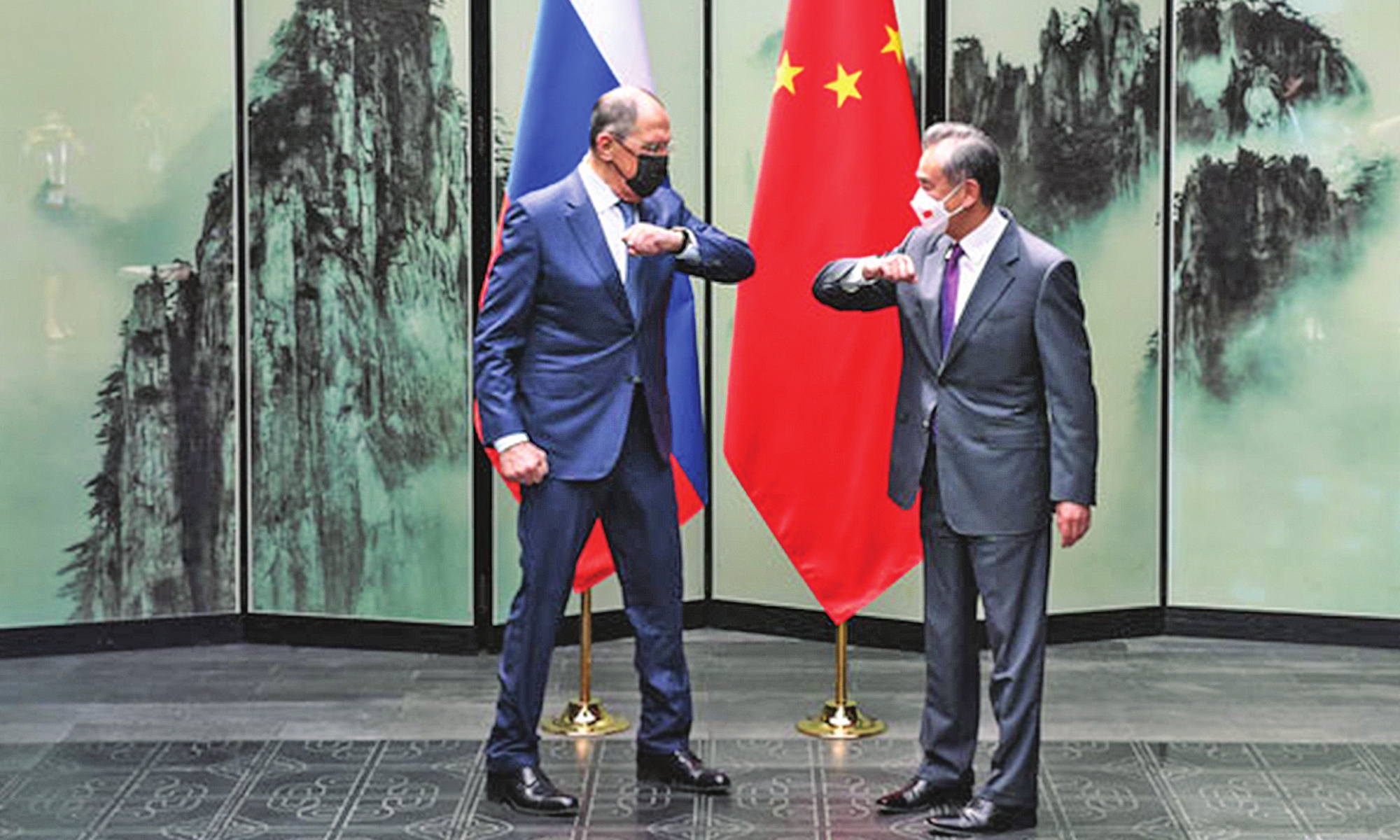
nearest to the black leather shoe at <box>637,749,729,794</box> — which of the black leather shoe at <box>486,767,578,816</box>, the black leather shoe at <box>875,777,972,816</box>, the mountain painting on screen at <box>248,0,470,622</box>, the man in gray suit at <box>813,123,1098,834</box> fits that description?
the black leather shoe at <box>486,767,578,816</box>

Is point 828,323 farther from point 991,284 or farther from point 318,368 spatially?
point 318,368

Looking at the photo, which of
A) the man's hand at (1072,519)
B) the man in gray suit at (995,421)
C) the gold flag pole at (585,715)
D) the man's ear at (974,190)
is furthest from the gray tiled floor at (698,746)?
the man's ear at (974,190)

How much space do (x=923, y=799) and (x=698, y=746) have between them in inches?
32.8

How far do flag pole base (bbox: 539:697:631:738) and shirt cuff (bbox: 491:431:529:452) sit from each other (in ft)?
3.75

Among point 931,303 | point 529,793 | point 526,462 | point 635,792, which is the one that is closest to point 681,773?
point 635,792

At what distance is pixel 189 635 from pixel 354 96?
1811 mm

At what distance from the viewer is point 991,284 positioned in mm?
4855

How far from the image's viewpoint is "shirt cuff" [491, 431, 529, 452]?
500cm

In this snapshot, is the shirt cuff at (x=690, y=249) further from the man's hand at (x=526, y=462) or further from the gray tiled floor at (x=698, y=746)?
the gray tiled floor at (x=698, y=746)

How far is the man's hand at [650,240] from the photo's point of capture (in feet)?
16.0

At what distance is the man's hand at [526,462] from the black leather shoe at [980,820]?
118cm

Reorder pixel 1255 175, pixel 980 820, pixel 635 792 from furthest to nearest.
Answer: pixel 1255 175, pixel 635 792, pixel 980 820

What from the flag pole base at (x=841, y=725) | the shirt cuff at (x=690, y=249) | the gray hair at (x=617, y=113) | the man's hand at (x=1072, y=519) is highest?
the gray hair at (x=617, y=113)

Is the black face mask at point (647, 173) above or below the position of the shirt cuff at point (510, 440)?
above
